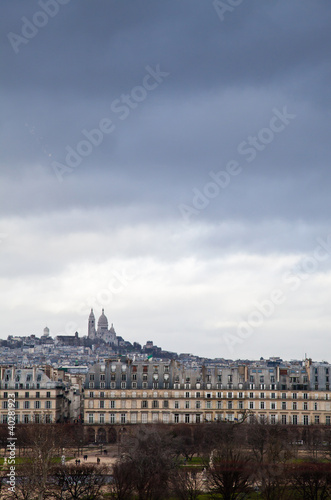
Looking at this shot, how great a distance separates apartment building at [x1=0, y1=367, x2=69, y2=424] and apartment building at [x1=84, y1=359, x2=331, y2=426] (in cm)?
509

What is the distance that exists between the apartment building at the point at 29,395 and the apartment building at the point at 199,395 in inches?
201

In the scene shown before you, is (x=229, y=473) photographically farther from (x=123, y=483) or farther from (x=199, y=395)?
(x=199, y=395)

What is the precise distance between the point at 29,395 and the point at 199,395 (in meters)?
21.1

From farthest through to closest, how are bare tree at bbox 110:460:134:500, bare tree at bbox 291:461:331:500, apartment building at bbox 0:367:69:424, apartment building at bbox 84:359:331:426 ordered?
apartment building at bbox 0:367:69:424
apartment building at bbox 84:359:331:426
bare tree at bbox 291:461:331:500
bare tree at bbox 110:460:134:500

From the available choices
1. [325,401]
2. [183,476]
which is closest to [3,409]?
[325,401]

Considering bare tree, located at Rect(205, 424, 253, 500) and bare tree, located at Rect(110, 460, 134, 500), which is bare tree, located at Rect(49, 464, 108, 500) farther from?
bare tree, located at Rect(205, 424, 253, 500)

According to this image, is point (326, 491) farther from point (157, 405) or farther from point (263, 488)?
point (157, 405)

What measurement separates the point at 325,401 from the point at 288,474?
46.5 meters

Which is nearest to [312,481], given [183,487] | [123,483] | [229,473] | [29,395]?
[229,473]

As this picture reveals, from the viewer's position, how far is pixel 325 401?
331 ft

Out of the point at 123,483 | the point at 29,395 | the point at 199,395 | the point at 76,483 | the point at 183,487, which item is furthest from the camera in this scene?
the point at 29,395

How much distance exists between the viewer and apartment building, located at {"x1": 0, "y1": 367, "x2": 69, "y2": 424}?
101 metres

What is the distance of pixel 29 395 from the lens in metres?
102

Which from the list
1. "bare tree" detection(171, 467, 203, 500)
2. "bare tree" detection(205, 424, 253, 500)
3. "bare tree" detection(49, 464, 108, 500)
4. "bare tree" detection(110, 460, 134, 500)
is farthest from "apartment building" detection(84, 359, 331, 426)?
"bare tree" detection(110, 460, 134, 500)
